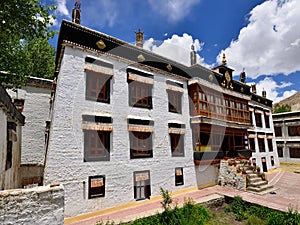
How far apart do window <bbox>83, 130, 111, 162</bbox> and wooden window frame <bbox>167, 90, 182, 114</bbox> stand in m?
5.12

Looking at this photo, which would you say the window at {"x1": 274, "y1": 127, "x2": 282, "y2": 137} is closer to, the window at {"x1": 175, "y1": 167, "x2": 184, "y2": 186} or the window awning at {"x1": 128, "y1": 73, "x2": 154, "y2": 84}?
the window at {"x1": 175, "y1": 167, "x2": 184, "y2": 186}

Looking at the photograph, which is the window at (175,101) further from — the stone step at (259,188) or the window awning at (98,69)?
the stone step at (259,188)

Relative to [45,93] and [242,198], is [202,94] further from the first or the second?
[45,93]

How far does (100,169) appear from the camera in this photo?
30.7 feet

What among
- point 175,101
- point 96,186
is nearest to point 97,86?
point 96,186

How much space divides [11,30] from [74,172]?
6.64 meters

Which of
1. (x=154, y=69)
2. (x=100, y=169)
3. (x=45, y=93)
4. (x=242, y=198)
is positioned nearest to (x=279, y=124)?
(x=242, y=198)

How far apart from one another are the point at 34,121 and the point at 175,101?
9.94 m

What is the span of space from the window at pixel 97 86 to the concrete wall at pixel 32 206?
5.44m

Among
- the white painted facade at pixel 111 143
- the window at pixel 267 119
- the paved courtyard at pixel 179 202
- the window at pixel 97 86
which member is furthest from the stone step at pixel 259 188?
the window at pixel 267 119

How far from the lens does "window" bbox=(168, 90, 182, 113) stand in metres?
13.3

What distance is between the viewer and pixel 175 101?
13570mm

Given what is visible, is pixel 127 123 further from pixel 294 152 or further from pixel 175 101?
pixel 294 152

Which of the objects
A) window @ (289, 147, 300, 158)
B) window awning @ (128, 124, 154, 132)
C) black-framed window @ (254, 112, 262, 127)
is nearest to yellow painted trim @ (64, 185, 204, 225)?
window awning @ (128, 124, 154, 132)
